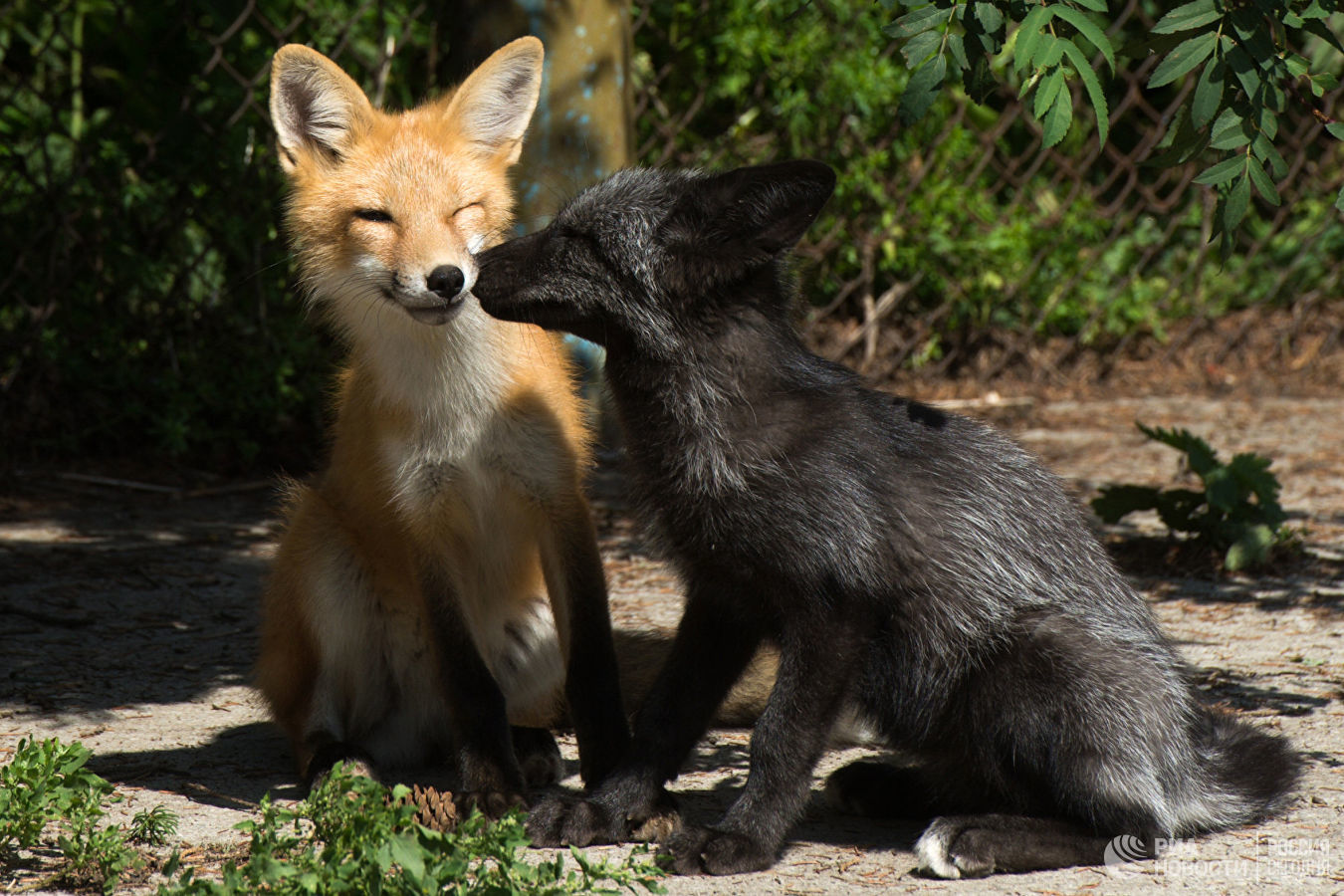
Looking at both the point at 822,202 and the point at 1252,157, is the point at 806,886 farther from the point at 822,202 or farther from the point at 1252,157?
the point at 1252,157

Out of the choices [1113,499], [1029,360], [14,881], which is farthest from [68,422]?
[1029,360]

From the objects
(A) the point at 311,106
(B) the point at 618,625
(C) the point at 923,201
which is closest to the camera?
(A) the point at 311,106

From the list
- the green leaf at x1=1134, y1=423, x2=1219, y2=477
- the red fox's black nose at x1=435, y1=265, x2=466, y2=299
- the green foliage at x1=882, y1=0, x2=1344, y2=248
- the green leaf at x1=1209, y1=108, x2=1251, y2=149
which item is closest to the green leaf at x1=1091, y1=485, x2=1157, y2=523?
the green leaf at x1=1134, y1=423, x2=1219, y2=477

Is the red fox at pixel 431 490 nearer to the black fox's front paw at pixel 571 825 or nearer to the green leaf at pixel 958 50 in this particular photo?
the black fox's front paw at pixel 571 825

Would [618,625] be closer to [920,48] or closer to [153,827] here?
[153,827]

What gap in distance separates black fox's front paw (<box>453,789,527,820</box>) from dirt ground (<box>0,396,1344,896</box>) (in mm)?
463

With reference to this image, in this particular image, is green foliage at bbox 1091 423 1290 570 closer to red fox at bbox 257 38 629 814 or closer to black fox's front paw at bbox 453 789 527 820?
red fox at bbox 257 38 629 814

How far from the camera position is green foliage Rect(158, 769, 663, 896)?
7.75ft

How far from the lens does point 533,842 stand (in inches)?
119

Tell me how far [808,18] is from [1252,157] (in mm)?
4800

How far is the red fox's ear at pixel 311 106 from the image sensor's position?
359cm

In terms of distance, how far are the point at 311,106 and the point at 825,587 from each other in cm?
193

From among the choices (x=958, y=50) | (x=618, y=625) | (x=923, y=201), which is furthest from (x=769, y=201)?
(x=923, y=201)

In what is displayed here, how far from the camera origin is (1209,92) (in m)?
2.78
